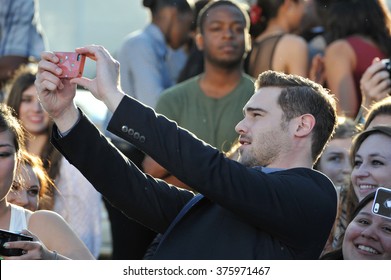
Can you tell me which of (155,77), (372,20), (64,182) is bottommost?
(64,182)

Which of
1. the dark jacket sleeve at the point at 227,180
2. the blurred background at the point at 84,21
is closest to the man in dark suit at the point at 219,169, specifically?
the dark jacket sleeve at the point at 227,180

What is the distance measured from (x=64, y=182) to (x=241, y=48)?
139cm

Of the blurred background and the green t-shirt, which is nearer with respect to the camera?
the green t-shirt

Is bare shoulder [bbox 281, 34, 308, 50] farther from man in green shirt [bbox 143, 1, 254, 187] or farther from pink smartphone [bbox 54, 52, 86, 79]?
pink smartphone [bbox 54, 52, 86, 79]

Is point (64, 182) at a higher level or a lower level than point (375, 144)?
lower

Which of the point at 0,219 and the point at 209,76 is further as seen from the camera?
the point at 209,76

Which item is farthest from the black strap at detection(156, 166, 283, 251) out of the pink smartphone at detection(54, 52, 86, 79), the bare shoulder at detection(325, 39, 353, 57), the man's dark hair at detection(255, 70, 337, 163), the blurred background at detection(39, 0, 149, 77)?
the blurred background at detection(39, 0, 149, 77)

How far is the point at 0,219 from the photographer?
16.2 ft

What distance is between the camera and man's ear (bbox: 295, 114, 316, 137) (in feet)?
14.7

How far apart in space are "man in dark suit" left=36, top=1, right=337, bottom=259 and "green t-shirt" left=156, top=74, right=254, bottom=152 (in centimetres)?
200

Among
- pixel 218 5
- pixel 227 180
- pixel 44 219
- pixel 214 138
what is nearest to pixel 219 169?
pixel 227 180
